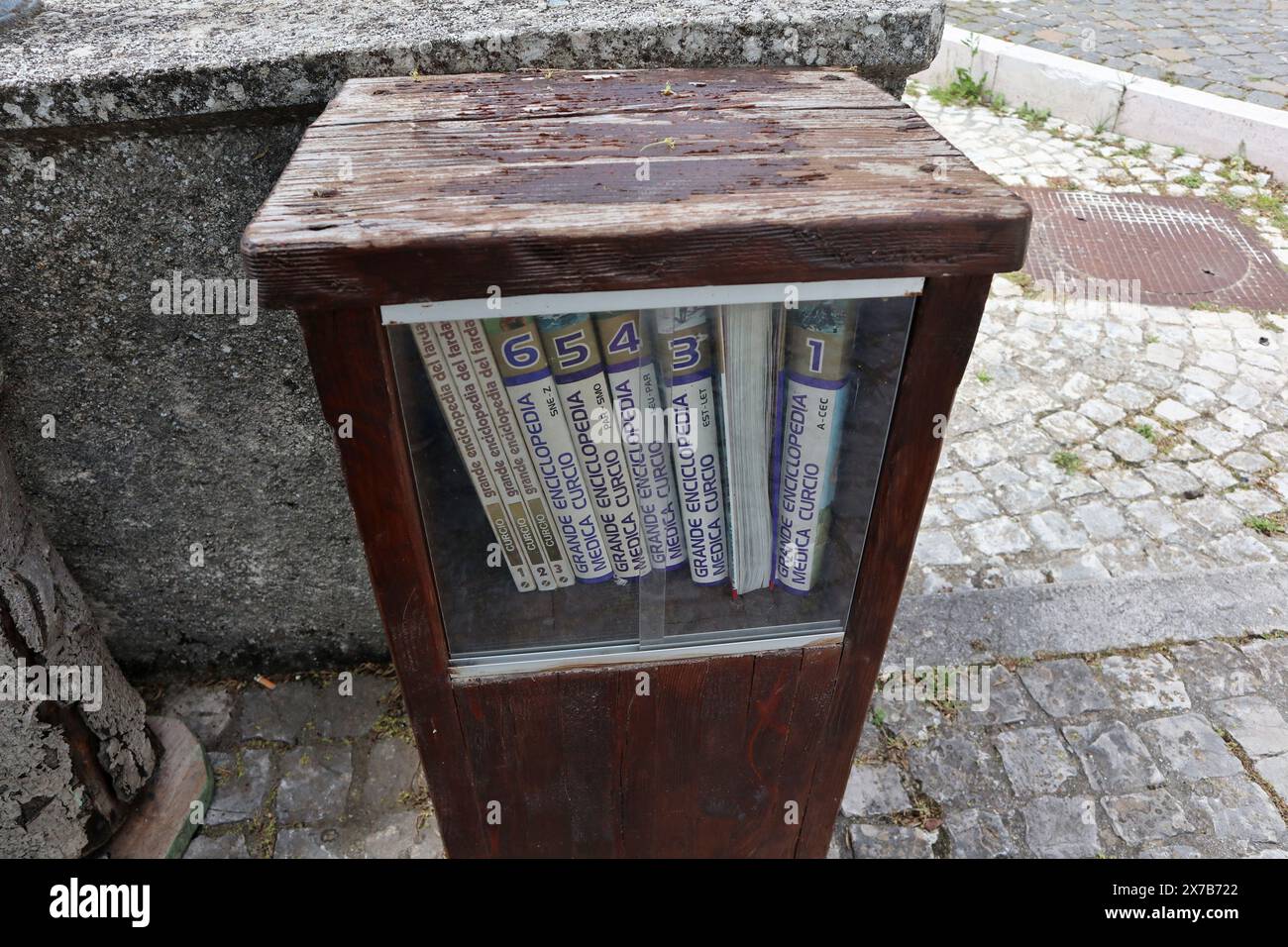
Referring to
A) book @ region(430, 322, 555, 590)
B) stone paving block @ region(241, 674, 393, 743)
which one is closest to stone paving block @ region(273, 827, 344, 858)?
stone paving block @ region(241, 674, 393, 743)

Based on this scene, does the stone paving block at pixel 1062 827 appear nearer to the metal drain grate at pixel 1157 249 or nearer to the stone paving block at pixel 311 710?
the stone paving block at pixel 311 710

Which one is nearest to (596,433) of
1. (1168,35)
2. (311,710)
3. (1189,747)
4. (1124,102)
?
(311,710)

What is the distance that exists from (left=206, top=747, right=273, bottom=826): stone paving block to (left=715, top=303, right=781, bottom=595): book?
1.67m

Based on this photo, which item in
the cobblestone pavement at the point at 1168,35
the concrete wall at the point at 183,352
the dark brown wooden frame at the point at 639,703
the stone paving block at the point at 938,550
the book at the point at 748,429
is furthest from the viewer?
the cobblestone pavement at the point at 1168,35

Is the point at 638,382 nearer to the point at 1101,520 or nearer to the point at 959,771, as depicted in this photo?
the point at 959,771

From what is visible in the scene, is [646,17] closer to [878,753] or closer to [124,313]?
[124,313]

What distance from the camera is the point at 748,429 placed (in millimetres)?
1388

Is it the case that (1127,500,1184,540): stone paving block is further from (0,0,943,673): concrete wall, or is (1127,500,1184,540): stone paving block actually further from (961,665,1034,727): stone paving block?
(0,0,943,673): concrete wall

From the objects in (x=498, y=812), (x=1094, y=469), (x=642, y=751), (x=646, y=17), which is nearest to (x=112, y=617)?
(x=498, y=812)

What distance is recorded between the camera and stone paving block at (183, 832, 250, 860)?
7.68 ft

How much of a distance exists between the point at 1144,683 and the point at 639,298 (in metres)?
2.36

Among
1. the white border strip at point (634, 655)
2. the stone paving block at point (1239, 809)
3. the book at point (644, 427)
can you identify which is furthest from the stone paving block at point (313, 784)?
the stone paving block at point (1239, 809)

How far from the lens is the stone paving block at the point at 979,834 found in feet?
7.59

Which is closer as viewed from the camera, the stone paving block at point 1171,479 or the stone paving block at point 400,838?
the stone paving block at point 400,838
